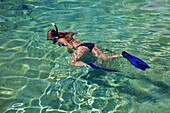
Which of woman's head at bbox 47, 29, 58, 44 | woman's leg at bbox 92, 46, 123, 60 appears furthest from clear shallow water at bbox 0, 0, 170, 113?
woman's head at bbox 47, 29, 58, 44

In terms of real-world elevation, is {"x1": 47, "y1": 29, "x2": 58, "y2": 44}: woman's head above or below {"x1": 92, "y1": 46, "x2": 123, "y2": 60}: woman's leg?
above

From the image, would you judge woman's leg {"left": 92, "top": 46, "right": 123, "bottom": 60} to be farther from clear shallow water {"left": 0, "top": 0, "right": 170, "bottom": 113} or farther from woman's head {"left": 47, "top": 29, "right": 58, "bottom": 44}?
woman's head {"left": 47, "top": 29, "right": 58, "bottom": 44}

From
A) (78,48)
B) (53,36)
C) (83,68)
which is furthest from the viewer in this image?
(53,36)

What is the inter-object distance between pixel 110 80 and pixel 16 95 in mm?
1843

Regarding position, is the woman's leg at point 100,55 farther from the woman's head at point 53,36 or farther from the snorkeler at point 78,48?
the woman's head at point 53,36

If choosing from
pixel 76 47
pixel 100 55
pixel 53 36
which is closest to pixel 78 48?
pixel 76 47

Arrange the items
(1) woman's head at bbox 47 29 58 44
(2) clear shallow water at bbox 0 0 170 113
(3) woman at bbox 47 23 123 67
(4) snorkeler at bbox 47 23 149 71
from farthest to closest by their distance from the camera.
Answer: (1) woman's head at bbox 47 29 58 44, (3) woman at bbox 47 23 123 67, (4) snorkeler at bbox 47 23 149 71, (2) clear shallow water at bbox 0 0 170 113

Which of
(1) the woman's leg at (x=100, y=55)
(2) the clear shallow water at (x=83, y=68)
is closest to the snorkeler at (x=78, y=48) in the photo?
(1) the woman's leg at (x=100, y=55)

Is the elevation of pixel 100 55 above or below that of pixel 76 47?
below

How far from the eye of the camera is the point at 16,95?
177 inches

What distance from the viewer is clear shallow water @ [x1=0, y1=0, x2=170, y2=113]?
4254mm

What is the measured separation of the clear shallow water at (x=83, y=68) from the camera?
4.25 meters

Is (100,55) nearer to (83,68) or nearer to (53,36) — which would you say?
(83,68)

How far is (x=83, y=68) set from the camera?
204 inches
